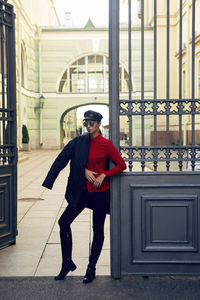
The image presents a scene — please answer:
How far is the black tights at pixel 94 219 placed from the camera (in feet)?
15.1

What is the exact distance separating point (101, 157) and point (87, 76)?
1098 inches

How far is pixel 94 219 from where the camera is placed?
4.63m

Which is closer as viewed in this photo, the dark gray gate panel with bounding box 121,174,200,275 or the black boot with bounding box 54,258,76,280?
the black boot with bounding box 54,258,76,280

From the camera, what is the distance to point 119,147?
4836 millimetres

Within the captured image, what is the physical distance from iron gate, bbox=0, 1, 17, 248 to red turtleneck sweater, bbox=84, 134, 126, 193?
5.77ft

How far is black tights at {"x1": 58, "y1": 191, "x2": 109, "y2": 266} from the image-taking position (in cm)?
460

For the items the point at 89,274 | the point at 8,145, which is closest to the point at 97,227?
the point at 89,274

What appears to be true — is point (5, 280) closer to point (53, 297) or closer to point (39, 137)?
point (53, 297)

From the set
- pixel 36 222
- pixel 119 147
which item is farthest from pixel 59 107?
pixel 119 147

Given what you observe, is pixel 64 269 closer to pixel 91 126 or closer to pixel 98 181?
pixel 98 181

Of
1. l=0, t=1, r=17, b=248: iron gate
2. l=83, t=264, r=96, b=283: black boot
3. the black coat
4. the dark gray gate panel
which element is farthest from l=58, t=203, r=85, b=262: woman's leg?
l=0, t=1, r=17, b=248: iron gate

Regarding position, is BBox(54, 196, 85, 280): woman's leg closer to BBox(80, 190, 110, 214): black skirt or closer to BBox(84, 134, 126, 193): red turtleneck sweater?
BBox(80, 190, 110, 214): black skirt

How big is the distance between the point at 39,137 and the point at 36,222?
2445cm

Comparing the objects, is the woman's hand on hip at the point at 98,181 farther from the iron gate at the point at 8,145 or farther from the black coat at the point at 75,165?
the iron gate at the point at 8,145
